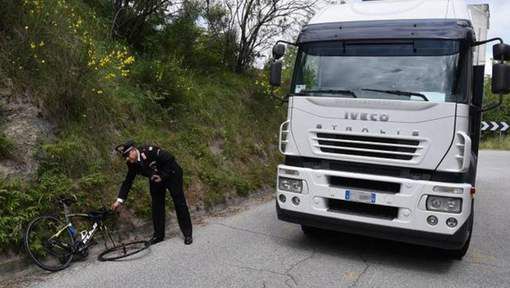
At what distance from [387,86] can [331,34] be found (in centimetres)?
107

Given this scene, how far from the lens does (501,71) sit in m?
6.02

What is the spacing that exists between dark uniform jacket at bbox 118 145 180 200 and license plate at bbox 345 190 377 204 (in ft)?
8.05

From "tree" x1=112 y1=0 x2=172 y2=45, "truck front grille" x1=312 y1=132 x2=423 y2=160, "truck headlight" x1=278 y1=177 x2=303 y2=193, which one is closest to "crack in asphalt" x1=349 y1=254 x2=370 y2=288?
"truck headlight" x1=278 y1=177 x2=303 y2=193

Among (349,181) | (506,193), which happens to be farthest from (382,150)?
(506,193)

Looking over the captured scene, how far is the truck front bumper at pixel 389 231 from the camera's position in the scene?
5.77 m

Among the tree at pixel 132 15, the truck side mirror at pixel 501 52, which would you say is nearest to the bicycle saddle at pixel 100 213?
the truck side mirror at pixel 501 52

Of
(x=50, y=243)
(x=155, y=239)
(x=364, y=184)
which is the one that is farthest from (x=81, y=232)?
(x=364, y=184)

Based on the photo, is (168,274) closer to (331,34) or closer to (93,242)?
(93,242)

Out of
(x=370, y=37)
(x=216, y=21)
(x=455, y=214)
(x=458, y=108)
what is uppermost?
(x=216, y=21)

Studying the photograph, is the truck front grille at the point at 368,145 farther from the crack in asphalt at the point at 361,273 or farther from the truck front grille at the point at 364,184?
the crack in asphalt at the point at 361,273

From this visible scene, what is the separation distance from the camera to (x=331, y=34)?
22.0 feet

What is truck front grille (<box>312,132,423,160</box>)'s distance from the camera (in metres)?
5.96

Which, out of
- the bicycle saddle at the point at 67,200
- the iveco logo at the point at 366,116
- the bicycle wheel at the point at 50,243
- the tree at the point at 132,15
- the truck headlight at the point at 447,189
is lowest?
the bicycle wheel at the point at 50,243

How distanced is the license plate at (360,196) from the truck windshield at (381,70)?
1.17m
